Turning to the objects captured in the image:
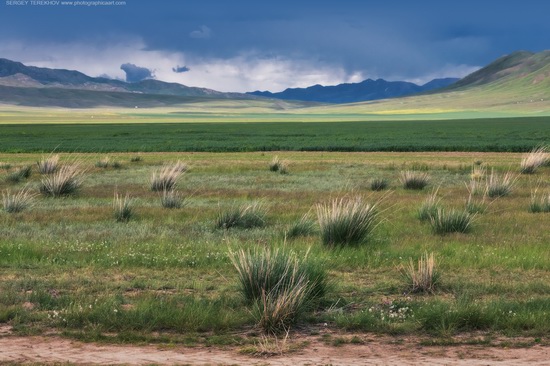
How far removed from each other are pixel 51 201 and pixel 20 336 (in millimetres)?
14863

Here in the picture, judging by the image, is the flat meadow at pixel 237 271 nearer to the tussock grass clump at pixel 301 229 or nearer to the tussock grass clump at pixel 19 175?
the tussock grass clump at pixel 301 229

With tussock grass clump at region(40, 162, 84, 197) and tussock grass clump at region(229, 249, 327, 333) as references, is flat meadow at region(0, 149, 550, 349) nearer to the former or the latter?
tussock grass clump at region(229, 249, 327, 333)

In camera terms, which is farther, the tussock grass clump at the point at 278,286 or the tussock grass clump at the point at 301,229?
the tussock grass clump at the point at 301,229

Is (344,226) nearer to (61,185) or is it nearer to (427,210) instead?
(427,210)

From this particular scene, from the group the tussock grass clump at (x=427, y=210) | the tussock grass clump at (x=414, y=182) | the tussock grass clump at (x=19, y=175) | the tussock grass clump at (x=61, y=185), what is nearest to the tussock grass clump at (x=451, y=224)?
the tussock grass clump at (x=427, y=210)

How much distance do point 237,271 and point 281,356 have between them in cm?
396

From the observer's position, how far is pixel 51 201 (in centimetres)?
2345

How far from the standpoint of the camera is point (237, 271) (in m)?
12.3

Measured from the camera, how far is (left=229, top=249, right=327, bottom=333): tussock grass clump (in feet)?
31.0

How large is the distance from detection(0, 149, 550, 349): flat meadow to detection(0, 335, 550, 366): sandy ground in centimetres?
37

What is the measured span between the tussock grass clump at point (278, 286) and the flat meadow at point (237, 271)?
5 centimetres

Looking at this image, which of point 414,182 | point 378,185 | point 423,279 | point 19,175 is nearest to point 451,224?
point 423,279

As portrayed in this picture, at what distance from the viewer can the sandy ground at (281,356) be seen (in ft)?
26.6

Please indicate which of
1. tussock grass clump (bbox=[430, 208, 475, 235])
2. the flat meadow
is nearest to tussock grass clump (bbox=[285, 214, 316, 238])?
the flat meadow
